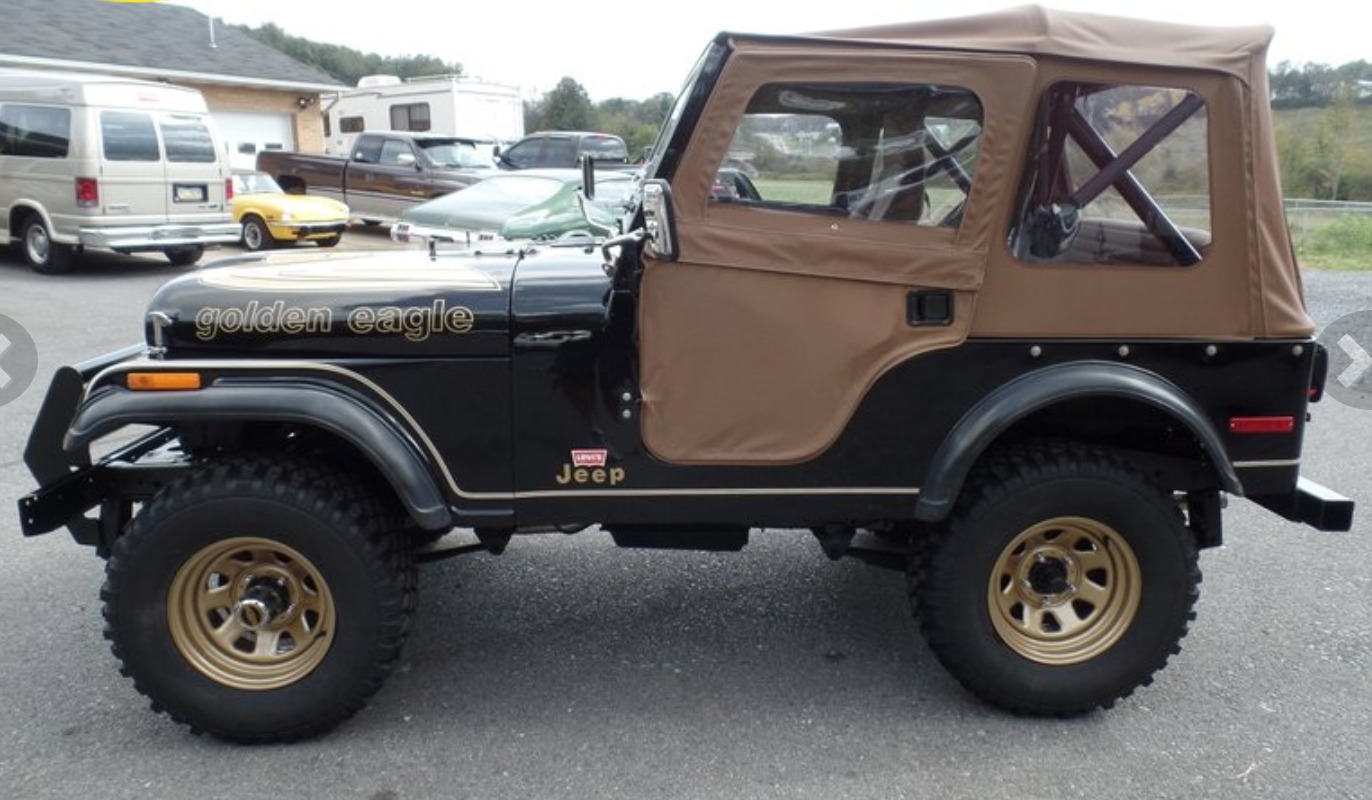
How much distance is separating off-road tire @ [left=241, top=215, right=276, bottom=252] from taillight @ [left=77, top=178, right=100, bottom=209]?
257 cm

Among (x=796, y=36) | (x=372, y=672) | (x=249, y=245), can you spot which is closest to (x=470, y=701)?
(x=372, y=672)

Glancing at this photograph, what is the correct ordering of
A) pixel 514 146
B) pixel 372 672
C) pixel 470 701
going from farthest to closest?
pixel 514 146
pixel 470 701
pixel 372 672

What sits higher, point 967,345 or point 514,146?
point 514,146

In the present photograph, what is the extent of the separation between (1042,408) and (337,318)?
217 centimetres

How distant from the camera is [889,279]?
122 inches

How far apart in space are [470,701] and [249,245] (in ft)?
45.2

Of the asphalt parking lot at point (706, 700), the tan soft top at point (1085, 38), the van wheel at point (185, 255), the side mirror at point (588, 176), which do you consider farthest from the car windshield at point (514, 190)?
the tan soft top at point (1085, 38)

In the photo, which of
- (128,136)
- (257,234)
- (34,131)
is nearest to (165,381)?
(128,136)

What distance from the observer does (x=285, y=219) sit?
14.9 metres

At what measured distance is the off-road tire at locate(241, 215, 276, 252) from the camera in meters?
15.1

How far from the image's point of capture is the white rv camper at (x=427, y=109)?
23.9 m

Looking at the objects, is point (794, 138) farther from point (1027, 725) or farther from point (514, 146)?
point (514, 146)

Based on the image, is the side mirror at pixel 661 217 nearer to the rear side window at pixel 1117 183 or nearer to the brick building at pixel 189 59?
the rear side window at pixel 1117 183

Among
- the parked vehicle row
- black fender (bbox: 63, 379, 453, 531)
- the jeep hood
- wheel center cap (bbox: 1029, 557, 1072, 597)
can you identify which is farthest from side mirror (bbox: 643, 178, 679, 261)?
the parked vehicle row
